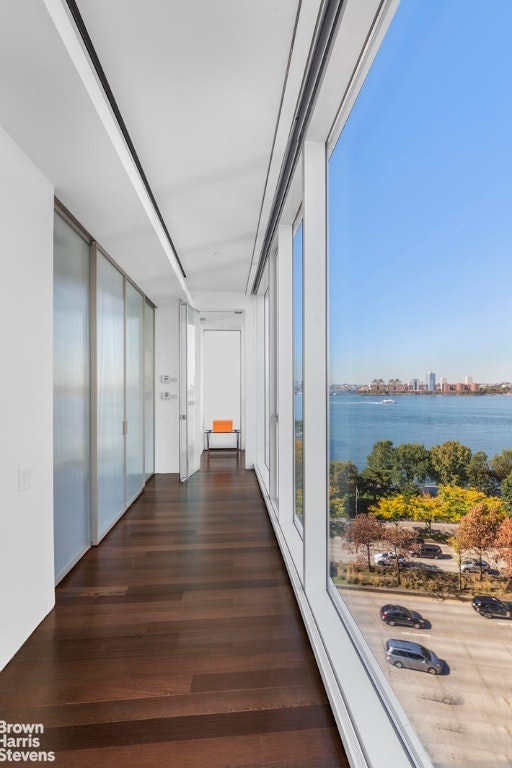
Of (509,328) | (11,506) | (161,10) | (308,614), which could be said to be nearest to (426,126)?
(509,328)

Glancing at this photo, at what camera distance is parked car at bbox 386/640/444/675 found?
1.17 metres

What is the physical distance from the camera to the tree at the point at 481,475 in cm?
82

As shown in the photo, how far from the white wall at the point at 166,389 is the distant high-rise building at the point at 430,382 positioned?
17.6 ft

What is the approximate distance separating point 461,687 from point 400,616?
0.40 meters

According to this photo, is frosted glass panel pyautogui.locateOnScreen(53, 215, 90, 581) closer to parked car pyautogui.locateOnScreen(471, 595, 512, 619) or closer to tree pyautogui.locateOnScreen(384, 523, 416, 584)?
tree pyautogui.locateOnScreen(384, 523, 416, 584)

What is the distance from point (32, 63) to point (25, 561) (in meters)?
2.34

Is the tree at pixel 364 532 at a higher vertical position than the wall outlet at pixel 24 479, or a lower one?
lower

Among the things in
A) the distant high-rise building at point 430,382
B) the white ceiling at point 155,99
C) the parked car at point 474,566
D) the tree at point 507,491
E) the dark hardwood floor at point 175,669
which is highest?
the white ceiling at point 155,99

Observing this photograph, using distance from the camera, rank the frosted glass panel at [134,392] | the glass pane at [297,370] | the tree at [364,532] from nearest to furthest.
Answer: the tree at [364,532]
the glass pane at [297,370]
the frosted glass panel at [134,392]

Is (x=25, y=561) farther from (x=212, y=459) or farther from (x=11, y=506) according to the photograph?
(x=212, y=459)

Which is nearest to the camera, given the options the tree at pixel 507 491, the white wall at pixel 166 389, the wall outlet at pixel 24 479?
the tree at pixel 507 491

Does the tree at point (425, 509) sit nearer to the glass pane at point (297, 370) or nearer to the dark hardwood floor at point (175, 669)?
the dark hardwood floor at point (175, 669)

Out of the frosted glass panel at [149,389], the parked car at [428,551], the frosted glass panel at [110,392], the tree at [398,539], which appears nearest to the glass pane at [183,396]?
the frosted glass panel at [149,389]

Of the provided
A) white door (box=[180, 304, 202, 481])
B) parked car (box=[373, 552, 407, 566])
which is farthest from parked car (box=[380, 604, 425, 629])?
white door (box=[180, 304, 202, 481])
